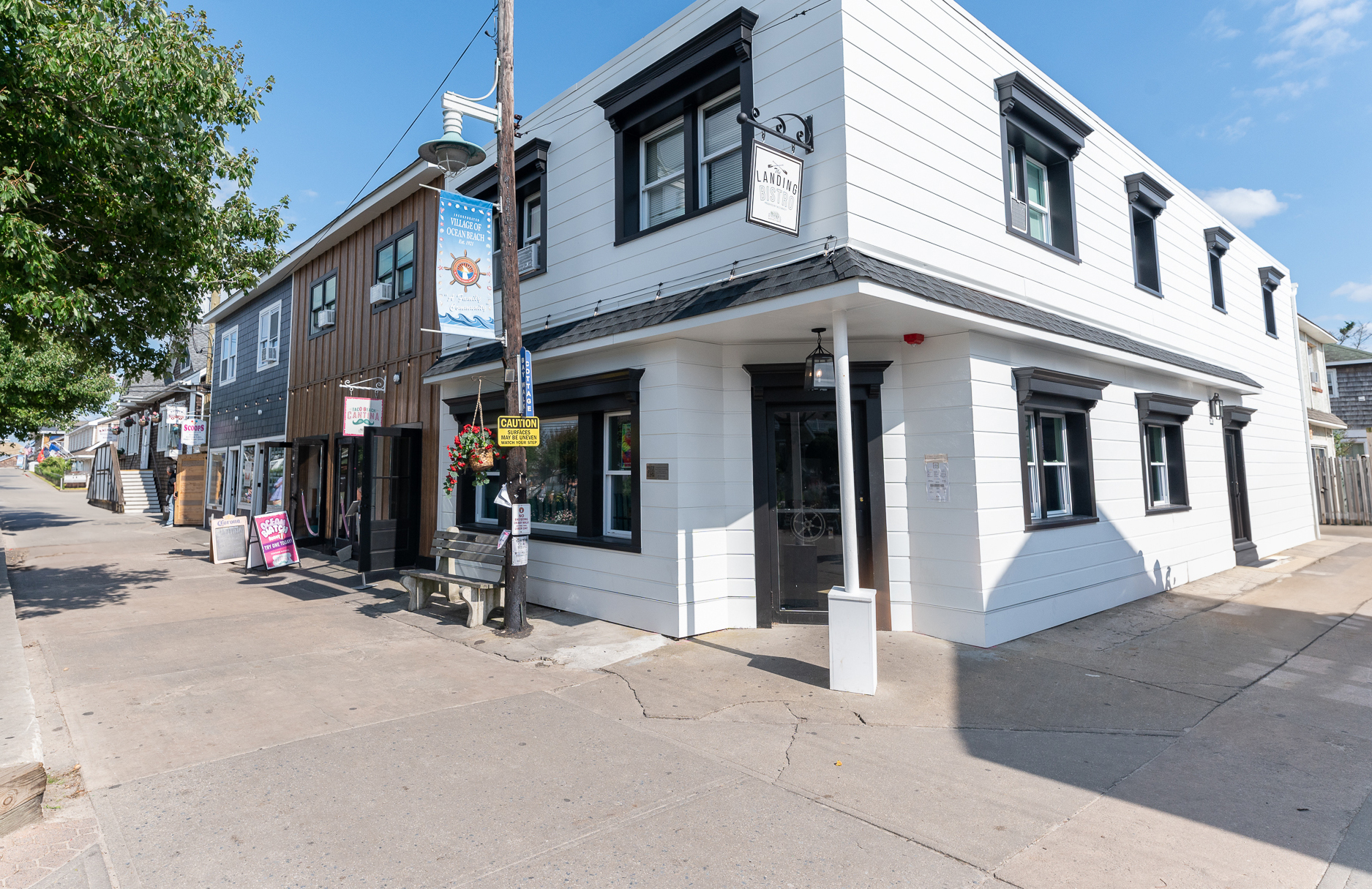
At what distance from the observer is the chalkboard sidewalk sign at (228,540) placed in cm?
1330

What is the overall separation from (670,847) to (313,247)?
16439 mm

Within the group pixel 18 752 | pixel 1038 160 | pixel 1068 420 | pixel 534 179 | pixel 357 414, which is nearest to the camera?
pixel 18 752

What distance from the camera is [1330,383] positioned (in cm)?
2602

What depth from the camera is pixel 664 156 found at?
8398 millimetres

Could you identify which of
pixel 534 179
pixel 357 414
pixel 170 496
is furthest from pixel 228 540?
pixel 170 496

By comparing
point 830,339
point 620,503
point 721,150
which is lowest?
point 620,503

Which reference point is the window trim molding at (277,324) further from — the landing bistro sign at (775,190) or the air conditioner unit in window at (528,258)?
the landing bistro sign at (775,190)

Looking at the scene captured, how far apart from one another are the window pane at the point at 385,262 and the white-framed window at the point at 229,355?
10119 millimetres

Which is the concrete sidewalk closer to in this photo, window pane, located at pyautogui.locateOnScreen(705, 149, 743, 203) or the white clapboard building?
the white clapboard building

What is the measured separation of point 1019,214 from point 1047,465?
315cm

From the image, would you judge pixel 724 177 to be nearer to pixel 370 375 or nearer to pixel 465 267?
pixel 465 267

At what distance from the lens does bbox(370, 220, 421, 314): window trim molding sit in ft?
41.0

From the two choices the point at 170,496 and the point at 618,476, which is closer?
the point at 618,476

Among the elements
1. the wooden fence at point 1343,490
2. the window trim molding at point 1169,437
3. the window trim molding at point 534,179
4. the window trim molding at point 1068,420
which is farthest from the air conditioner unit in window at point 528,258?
the wooden fence at point 1343,490
